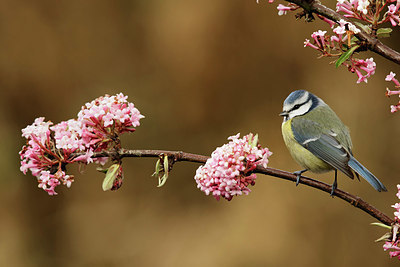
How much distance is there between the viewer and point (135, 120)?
4.53 feet

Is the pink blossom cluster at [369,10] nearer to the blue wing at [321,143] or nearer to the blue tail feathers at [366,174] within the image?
the blue tail feathers at [366,174]

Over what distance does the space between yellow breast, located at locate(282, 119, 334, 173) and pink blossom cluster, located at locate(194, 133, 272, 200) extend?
0.88 metres

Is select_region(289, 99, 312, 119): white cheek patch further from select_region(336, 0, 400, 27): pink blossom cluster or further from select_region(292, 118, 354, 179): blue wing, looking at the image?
select_region(336, 0, 400, 27): pink blossom cluster

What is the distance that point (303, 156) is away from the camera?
2.25 metres

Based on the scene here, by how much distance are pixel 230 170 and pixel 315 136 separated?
3.51ft

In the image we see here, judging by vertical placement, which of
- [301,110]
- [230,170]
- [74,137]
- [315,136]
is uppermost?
[301,110]

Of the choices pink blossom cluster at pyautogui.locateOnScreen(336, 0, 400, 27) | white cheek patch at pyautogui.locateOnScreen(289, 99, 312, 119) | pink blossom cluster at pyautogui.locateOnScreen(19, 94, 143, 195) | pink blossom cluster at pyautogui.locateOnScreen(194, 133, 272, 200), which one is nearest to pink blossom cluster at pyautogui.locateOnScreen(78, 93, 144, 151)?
pink blossom cluster at pyautogui.locateOnScreen(19, 94, 143, 195)

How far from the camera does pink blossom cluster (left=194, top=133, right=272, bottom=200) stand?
1312 millimetres

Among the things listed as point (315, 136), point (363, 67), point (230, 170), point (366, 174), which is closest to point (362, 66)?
point (363, 67)

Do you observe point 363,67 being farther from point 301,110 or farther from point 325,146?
point 301,110

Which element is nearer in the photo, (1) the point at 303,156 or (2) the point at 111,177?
(2) the point at 111,177

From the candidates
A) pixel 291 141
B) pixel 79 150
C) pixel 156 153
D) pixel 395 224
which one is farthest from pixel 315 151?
pixel 79 150

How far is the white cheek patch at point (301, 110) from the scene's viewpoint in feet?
7.75

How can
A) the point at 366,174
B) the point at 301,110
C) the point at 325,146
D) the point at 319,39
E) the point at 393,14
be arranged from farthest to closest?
the point at 301,110 → the point at 325,146 → the point at 366,174 → the point at 319,39 → the point at 393,14
